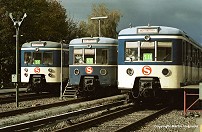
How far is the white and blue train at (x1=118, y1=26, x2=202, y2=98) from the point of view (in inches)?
569

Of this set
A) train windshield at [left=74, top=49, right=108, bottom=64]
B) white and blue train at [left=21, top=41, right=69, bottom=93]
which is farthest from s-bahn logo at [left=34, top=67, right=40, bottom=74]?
train windshield at [left=74, top=49, right=108, bottom=64]

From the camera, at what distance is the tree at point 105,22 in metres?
60.1

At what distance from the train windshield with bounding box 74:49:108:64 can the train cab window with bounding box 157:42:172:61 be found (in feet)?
15.5

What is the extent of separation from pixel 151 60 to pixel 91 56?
16.2 feet

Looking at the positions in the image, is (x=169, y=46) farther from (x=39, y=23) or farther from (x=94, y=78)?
(x=39, y=23)

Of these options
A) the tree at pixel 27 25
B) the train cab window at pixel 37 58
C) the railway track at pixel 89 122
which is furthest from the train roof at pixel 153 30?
the tree at pixel 27 25

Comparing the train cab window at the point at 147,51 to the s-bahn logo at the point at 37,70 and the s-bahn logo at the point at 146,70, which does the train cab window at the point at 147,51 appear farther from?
the s-bahn logo at the point at 37,70

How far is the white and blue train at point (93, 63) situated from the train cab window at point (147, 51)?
4383 millimetres

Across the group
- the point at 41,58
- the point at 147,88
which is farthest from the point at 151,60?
the point at 41,58

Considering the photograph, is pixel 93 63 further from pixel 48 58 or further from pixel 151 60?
pixel 151 60

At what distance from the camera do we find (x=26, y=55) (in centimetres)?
2236

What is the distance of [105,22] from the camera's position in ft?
200

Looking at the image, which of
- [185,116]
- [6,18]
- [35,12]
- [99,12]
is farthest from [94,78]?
[99,12]

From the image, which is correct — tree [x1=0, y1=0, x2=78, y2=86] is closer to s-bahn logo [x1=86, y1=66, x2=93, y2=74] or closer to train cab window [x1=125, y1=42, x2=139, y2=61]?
s-bahn logo [x1=86, y1=66, x2=93, y2=74]
